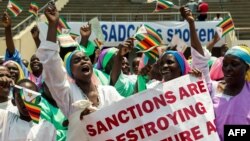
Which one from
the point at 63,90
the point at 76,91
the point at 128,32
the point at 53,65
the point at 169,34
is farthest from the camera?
the point at 128,32

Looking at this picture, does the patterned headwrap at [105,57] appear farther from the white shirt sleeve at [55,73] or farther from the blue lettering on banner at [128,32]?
the blue lettering on banner at [128,32]

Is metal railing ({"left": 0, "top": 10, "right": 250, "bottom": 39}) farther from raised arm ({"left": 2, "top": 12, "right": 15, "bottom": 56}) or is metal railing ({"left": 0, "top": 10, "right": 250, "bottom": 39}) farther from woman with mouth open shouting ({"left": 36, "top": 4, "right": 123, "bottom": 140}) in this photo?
woman with mouth open shouting ({"left": 36, "top": 4, "right": 123, "bottom": 140})

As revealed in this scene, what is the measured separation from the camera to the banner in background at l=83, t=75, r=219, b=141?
394 centimetres

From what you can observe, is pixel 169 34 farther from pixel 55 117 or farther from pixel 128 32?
pixel 55 117

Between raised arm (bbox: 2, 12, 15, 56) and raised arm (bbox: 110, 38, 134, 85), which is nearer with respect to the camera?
raised arm (bbox: 110, 38, 134, 85)

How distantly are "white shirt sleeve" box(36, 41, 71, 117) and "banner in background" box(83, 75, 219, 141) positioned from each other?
0.22m

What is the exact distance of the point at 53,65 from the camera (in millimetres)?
3844

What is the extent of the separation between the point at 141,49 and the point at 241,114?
6.07ft

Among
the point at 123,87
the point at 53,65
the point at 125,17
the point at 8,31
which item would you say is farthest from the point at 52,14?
the point at 125,17

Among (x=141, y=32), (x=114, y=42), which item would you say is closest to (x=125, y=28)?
(x=114, y=42)

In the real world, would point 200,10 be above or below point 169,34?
above

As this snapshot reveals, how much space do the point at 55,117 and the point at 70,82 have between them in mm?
409

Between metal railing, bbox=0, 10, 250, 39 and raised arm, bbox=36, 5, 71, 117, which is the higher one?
raised arm, bbox=36, 5, 71, 117

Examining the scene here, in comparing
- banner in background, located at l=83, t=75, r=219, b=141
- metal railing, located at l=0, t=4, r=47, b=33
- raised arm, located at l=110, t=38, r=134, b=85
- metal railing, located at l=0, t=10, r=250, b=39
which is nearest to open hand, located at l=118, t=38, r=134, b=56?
raised arm, located at l=110, t=38, r=134, b=85
